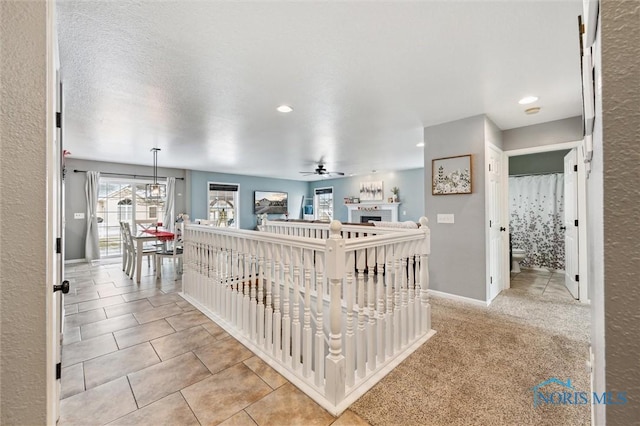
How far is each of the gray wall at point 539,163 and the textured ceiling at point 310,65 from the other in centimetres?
228

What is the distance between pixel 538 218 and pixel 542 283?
162 centimetres

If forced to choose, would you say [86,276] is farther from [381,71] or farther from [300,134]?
[381,71]

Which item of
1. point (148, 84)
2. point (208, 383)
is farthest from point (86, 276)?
point (208, 383)

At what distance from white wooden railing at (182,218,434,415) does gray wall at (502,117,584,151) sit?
8.38 ft

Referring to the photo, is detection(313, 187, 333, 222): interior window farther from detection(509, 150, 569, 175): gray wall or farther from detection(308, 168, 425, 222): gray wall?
detection(509, 150, 569, 175): gray wall

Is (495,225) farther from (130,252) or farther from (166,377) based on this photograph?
(130,252)

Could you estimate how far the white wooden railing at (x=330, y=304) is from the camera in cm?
170

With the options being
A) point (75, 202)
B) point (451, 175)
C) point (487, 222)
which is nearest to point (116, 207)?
point (75, 202)

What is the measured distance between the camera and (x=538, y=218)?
17.2 feet

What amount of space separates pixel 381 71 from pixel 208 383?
274 cm

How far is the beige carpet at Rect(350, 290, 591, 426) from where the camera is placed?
1.55 meters

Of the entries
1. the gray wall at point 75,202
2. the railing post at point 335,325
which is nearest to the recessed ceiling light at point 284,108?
the railing post at point 335,325

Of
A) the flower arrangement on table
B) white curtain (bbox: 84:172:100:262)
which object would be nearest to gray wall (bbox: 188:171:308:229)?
white curtain (bbox: 84:172:100:262)
